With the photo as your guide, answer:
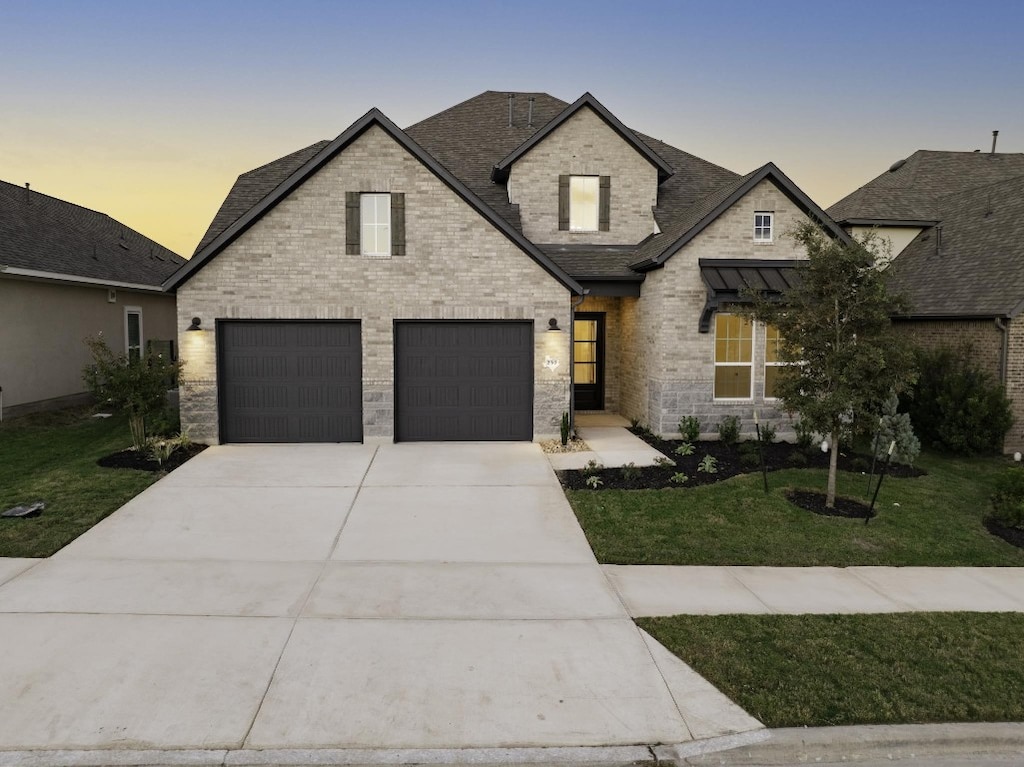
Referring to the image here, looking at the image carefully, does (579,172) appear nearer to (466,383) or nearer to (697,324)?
(697,324)

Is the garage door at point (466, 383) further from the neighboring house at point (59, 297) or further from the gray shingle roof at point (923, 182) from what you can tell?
the gray shingle roof at point (923, 182)

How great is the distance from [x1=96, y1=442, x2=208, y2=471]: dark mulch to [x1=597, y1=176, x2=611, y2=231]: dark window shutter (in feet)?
36.9

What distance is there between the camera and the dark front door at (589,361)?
1744cm

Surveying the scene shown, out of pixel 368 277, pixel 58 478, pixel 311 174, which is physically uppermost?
pixel 311 174

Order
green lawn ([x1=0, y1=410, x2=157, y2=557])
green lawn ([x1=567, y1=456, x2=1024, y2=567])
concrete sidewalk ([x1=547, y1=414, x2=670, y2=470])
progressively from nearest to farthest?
green lawn ([x1=567, y1=456, x2=1024, y2=567]), green lawn ([x1=0, y1=410, x2=157, y2=557]), concrete sidewalk ([x1=547, y1=414, x2=670, y2=470])

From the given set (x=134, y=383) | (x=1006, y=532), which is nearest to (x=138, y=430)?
(x=134, y=383)

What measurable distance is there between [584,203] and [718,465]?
8.39 meters

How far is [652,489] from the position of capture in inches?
398

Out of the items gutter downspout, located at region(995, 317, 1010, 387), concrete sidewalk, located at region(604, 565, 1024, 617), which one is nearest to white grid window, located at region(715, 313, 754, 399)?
gutter downspout, located at region(995, 317, 1010, 387)

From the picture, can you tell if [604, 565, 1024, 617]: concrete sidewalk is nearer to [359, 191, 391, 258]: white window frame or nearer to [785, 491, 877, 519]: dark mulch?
[785, 491, 877, 519]: dark mulch

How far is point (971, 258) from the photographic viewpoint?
15578 millimetres

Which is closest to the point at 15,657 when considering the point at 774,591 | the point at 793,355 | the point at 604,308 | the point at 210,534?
the point at 210,534

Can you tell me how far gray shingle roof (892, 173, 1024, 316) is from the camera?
13.6 meters

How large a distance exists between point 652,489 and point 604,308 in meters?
8.17
